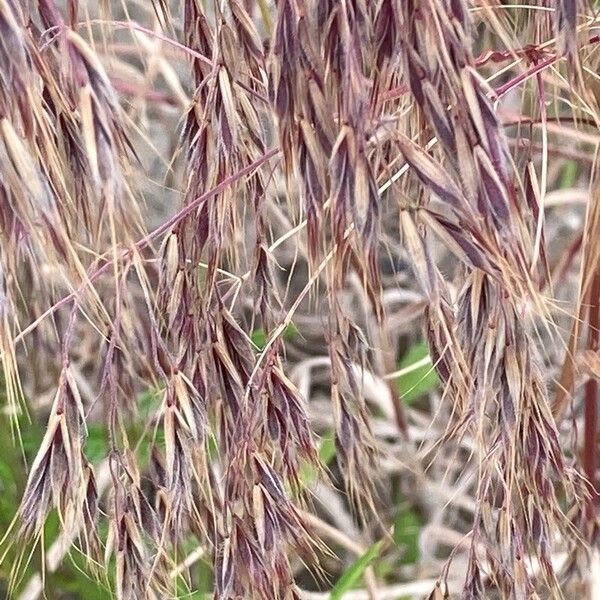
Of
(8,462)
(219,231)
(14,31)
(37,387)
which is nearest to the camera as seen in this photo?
(14,31)

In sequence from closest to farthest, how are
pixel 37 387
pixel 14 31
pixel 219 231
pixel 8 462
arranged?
1. pixel 14 31
2. pixel 219 231
3. pixel 8 462
4. pixel 37 387

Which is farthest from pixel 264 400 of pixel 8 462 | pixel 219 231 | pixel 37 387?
pixel 37 387

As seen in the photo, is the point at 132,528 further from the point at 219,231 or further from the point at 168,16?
the point at 168,16

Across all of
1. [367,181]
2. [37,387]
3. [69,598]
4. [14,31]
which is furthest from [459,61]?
[69,598]

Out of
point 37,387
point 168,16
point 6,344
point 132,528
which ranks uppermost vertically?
point 168,16

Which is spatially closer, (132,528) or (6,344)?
(6,344)

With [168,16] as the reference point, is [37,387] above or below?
below
